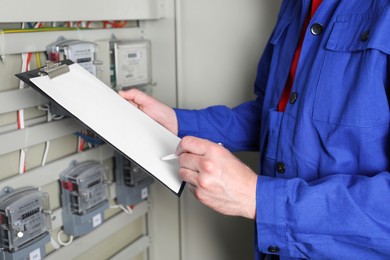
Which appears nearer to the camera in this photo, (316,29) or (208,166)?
(208,166)

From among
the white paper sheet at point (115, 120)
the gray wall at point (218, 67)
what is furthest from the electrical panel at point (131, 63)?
the white paper sheet at point (115, 120)

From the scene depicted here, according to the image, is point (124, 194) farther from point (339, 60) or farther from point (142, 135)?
point (339, 60)

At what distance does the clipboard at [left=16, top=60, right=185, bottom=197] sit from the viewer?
38.7 inches

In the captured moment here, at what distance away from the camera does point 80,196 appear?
1406 millimetres

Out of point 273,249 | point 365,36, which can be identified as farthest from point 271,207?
point 365,36

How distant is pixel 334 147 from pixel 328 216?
170 mm

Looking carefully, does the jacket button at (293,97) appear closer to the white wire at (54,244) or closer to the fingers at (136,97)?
the fingers at (136,97)

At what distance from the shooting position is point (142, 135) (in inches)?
42.7

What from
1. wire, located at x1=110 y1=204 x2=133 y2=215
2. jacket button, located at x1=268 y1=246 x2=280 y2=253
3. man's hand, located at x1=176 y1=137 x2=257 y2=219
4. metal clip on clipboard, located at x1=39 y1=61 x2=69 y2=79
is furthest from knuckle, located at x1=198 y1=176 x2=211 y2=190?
wire, located at x1=110 y1=204 x2=133 y2=215

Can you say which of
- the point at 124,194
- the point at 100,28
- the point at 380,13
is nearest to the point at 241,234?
the point at 124,194

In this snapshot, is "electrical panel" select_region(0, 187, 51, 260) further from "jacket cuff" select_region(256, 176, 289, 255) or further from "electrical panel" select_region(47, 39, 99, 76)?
"jacket cuff" select_region(256, 176, 289, 255)

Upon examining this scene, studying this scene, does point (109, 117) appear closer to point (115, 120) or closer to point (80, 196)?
point (115, 120)

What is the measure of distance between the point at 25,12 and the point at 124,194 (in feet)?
2.52

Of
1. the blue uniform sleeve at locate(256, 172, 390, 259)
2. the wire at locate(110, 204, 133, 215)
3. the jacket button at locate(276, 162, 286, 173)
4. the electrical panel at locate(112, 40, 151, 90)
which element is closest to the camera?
the blue uniform sleeve at locate(256, 172, 390, 259)
